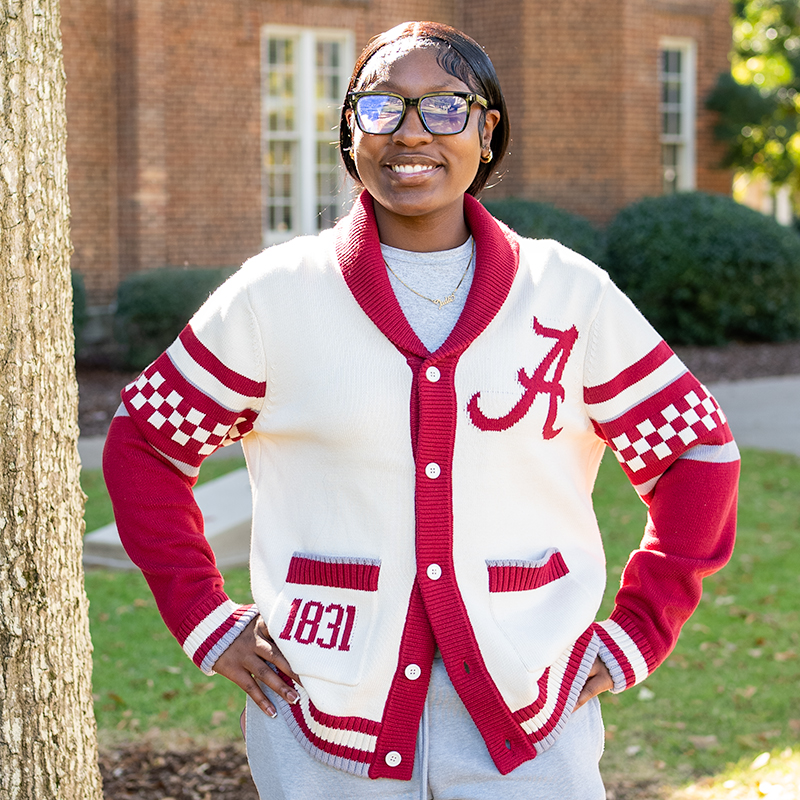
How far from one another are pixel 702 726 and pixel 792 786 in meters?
0.54

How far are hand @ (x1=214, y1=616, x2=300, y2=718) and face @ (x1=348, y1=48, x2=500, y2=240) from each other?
2.58 feet

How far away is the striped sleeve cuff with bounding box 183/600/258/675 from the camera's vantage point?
2016mm

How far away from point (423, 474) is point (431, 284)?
0.37m

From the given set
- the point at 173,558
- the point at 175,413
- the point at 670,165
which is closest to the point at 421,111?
the point at 175,413

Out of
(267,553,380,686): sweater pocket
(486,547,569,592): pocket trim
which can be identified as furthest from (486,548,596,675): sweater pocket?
(267,553,380,686): sweater pocket

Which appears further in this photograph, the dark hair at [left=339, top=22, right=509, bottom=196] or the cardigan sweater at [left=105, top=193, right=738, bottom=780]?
the dark hair at [left=339, top=22, right=509, bottom=196]

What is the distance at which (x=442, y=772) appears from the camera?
1904 millimetres

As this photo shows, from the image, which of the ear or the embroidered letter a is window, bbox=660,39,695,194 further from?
the embroidered letter a

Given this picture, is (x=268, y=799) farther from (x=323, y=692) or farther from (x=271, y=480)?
(x=271, y=480)

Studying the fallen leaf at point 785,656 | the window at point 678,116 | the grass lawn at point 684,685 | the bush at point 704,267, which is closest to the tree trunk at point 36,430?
the grass lawn at point 684,685

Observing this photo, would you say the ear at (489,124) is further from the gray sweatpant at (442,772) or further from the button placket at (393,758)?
the button placket at (393,758)

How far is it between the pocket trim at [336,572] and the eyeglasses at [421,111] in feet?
2.44

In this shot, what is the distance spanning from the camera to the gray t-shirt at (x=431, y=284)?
6.52 feet

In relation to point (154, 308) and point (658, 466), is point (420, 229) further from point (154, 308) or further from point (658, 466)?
point (154, 308)
